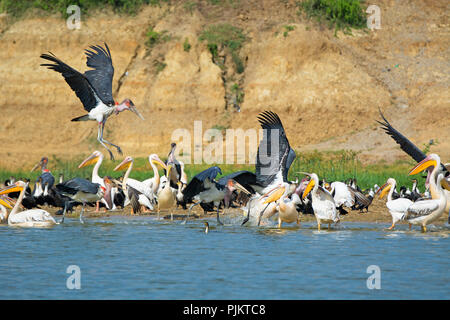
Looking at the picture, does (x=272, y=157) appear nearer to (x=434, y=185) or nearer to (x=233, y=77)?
(x=434, y=185)

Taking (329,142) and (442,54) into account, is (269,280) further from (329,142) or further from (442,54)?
(442,54)

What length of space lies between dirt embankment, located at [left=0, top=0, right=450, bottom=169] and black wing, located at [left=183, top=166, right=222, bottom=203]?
67.3 feet

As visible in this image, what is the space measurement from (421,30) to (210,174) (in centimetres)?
2751

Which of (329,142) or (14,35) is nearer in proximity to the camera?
(329,142)

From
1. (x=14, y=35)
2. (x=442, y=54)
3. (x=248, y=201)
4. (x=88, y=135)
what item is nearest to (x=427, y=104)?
(x=442, y=54)

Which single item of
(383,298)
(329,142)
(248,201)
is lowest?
(383,298)

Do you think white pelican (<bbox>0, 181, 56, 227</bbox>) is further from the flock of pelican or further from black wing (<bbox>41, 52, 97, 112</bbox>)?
black wing (<bbox>41, 52, 97, 112</bbox>)

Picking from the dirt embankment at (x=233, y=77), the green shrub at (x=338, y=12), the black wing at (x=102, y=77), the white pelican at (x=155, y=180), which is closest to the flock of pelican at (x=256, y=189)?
the black wing at (x=102, y=77)

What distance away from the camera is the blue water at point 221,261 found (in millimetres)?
7883

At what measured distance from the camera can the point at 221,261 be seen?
9789mm

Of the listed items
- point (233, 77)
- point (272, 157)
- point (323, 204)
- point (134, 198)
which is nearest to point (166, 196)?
point (134, 198)

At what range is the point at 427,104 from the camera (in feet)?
113

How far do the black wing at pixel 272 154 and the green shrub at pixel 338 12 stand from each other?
84.6 ft

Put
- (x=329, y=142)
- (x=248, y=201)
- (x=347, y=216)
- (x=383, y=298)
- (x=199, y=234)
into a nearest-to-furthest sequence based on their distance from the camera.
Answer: (x=383, y=298) < (x=199, y=234) < (x=248, y=201) < (x=347, y=216) < (x=329, y=142)
